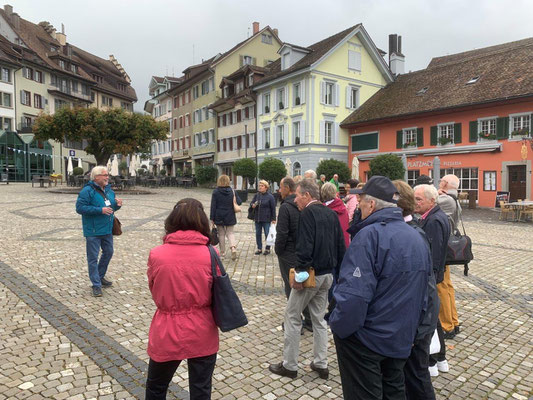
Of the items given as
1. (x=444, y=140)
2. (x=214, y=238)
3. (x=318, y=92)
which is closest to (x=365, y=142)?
(x=318, y=92)

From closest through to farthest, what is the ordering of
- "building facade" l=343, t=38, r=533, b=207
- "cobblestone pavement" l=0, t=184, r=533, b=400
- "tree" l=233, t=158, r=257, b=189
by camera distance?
1. "cobblestone pavement" l=0, t=184, r=533, b=400
2. "building facade" l=343, t=38, r=533, b=207
3. "tree" l=233, t=158, r=257, b=189

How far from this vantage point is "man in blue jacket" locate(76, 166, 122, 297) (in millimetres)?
5785

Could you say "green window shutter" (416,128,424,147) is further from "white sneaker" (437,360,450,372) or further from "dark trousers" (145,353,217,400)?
"dark trousers" (145,353,217,400)

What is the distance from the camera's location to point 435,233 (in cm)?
379

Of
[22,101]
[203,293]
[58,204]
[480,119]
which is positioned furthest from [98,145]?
[203,293]

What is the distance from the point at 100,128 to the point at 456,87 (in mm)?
23661

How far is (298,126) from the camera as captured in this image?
109 ft

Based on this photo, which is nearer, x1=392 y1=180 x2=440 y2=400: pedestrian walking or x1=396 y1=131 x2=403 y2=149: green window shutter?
x1=392 y1=180 x2=440 y2=400: pedestrian walking

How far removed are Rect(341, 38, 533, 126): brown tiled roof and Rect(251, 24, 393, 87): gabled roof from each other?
2.72m

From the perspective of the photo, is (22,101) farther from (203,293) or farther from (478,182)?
(203,293)

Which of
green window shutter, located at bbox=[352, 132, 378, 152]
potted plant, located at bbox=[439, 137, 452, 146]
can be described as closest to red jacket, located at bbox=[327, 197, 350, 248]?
potted plant, located at bbox=[439, 137, 452, 146]

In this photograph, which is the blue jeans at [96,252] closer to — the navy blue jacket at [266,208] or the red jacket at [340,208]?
the red jacket at [340,208]

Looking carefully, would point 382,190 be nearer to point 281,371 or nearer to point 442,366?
point 281,371

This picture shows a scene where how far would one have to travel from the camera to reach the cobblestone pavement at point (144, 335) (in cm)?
362
